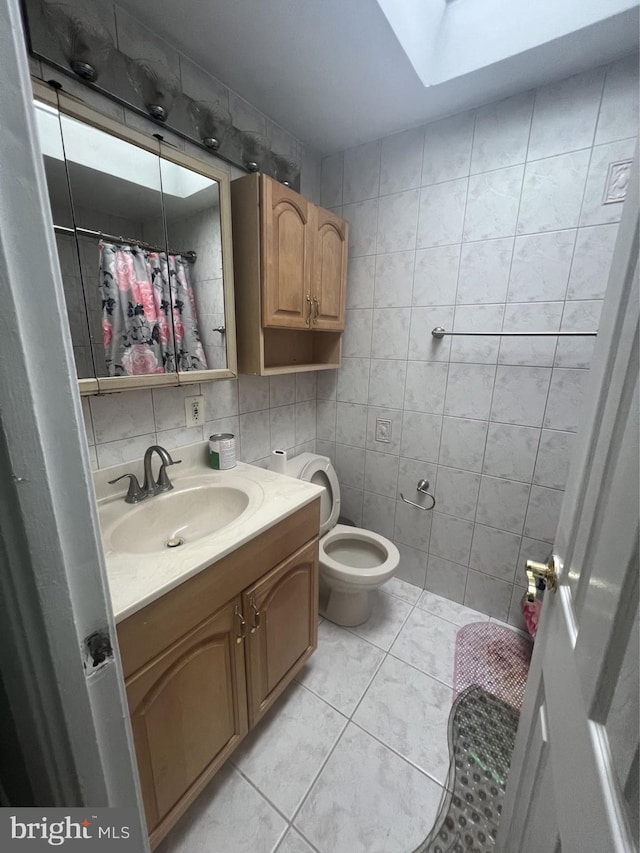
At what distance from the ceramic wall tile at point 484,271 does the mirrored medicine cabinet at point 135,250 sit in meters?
1.00

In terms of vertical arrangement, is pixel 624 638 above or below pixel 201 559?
above

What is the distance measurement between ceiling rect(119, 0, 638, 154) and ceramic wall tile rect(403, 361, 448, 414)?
3.38ft

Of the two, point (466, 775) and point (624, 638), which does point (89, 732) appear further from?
point (466, 775)

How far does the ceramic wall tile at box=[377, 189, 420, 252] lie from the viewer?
1.56m

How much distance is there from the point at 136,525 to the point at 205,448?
0.41 m

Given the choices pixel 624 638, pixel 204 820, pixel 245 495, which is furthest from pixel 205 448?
pixel 624 638

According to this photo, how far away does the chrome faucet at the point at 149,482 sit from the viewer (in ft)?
3.65

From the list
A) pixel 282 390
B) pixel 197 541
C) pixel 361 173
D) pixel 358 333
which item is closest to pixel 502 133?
pixel 361 173

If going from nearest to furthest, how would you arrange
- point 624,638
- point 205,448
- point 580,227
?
point 624,638 → point 580,227 → point 205,448

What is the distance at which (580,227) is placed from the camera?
1252 mm

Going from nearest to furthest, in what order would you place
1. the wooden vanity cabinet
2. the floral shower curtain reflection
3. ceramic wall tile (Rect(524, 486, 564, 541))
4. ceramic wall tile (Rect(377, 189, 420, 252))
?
the wooden vanity cabinet, the floral shower curtain reflection, ceramic wall tile (Rect(524, 486, 564, 541)), ceramic wall tile (Rect(377, 189, 420, 252))

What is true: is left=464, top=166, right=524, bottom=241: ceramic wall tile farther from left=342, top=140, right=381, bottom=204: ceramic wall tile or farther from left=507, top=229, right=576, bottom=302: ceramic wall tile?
left=342, top=140, right=381, bottom=204: ceramic wall tile

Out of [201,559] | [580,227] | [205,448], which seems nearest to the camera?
[201,559]

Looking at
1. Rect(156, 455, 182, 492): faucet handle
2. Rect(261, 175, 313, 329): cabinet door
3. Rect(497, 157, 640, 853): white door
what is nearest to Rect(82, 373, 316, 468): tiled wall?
Rect(156, 455, 182, 492): faucet handle
